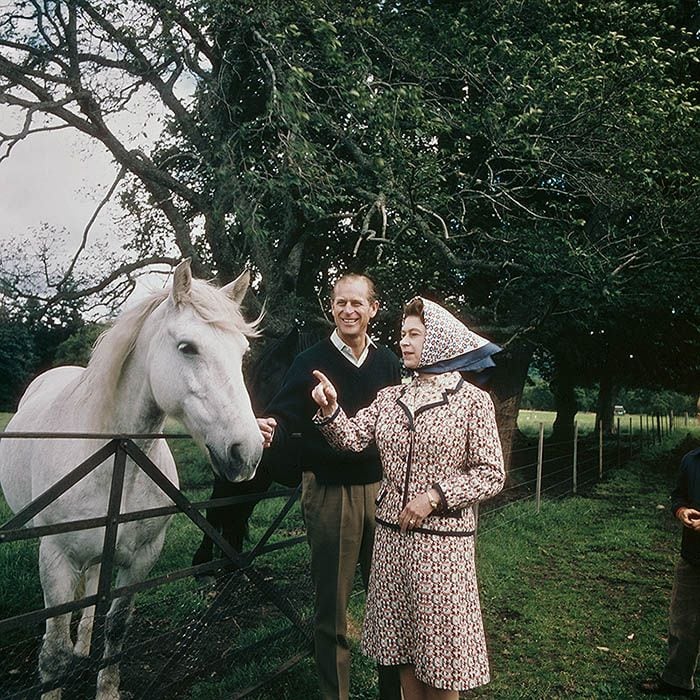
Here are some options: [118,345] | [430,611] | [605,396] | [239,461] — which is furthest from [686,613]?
[605,396]

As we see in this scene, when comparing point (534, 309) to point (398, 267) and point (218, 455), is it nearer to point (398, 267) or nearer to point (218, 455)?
point (398, 267)

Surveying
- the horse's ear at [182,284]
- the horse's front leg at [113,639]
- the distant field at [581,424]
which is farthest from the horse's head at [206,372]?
the distant field at [581,424]

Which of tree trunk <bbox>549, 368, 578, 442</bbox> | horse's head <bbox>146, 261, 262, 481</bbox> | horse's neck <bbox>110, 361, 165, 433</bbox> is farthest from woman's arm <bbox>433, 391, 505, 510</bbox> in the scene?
tree trunk <bbox>549, 368, 578, 442</bbox>

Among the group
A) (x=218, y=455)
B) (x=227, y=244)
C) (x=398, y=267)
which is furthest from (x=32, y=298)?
(x=218, y=455)

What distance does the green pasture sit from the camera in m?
4.00

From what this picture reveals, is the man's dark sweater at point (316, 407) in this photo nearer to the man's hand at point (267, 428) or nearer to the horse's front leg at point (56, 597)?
the man's hand at point (267, 428)

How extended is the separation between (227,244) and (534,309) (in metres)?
5.45

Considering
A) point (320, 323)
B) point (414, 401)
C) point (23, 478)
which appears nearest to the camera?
point (414, 401)

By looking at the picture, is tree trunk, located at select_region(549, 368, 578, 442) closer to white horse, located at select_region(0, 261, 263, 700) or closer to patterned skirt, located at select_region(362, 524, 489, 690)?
white horse, located at select_region(0, 261, 263, 700)

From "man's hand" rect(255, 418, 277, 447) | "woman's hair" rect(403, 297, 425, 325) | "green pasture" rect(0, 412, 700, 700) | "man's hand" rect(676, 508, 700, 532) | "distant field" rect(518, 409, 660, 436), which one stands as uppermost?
"woman's hair" rect(403, 297, 425, 325)

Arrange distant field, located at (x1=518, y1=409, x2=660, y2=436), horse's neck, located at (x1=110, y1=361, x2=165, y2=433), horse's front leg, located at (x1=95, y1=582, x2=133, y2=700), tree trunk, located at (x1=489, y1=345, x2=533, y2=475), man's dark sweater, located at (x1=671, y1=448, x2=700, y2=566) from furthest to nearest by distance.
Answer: distant field, located at (x1=518, y1=409, x2=660, y2=436)
tree trunk, located at (x1=489, y1=345, x2=533, y2=475)
man's dark sweater, located at (x1=671, y1=448, x2=700, y2=566)
horse's front leg, located at (x1=95, y1=582, x2=133, y2=700)
horse's neck, located at (x1=110, y1=361, x2=165, y2=433)

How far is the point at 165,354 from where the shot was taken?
2.95m

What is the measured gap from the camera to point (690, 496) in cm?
384

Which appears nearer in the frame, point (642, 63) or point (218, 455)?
point (218, 455)
